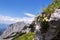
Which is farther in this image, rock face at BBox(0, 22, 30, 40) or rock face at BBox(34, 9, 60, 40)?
rock face at BBox(0, 22, 30, 40)

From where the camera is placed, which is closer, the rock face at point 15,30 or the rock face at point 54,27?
the rock face at point 54,27

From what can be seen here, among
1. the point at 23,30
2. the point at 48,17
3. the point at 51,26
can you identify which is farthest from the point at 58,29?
the point at 23,30

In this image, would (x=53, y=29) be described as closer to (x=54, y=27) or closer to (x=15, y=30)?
(x=54, y=27)

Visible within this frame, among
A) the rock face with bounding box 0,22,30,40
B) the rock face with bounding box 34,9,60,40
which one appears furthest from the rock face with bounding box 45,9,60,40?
the rock face with bounding box 0,22,30,40

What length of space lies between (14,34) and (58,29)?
1992 centimetres

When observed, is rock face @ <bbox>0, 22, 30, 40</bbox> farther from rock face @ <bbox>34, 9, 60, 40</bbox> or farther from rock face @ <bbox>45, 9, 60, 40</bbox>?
rock face @ <bbox>45, 9, 60, 40</bbox>

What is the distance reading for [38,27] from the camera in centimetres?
1552

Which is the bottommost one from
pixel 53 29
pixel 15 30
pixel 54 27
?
pixel 53 29

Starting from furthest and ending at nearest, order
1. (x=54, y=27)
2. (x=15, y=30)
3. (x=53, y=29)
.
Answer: (x=15, y=30)
(x=53, y=29)
(x=54, y=27)

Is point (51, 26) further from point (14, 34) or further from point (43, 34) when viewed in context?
point (14, 34)

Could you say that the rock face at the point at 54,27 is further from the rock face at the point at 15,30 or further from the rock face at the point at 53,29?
the rock face at the point at 15,30

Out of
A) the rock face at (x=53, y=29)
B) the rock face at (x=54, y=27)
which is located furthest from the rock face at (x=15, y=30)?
the rock face at (x=54, y=27)

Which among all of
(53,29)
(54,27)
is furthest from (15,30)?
(54,27)

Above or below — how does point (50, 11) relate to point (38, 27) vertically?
above
